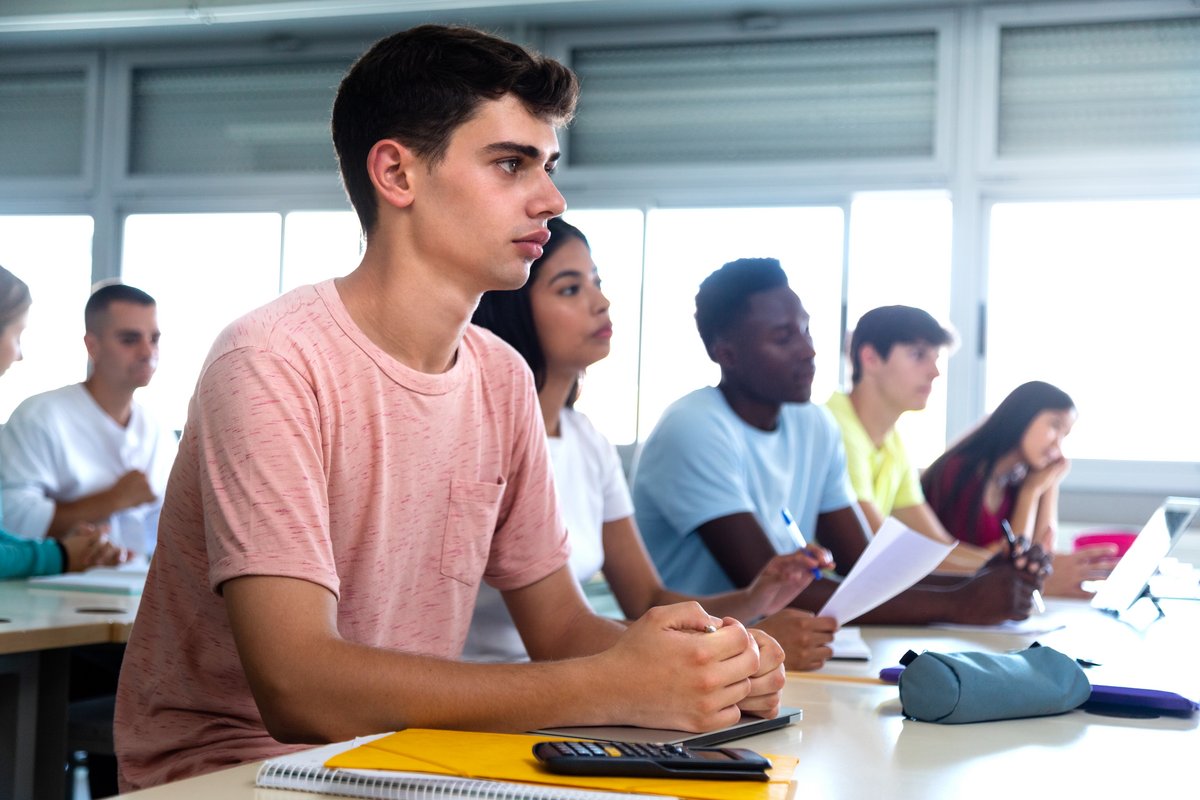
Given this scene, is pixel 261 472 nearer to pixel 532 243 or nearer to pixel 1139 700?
pixel 532 243

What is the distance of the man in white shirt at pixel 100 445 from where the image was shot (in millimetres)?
3332

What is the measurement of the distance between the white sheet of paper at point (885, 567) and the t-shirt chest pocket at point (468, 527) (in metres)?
0.47

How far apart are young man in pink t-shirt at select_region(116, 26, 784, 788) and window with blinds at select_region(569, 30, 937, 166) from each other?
4.31 metres

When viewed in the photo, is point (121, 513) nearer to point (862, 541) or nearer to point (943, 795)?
point (862, 541)

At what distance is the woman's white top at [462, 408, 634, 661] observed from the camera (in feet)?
6.61

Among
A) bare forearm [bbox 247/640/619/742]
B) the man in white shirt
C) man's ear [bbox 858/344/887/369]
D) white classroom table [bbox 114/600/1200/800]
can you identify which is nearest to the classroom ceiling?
man's ear [bbox 858/344/887/369]

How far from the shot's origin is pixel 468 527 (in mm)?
1524

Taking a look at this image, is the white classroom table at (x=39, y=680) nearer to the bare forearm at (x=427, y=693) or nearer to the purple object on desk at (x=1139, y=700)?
the bare forearm at (x=427, y=693)

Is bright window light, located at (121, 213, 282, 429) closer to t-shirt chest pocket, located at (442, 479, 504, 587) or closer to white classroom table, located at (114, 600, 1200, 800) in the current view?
t-shirt chest pocket, located at (442, 479, 504, 587)

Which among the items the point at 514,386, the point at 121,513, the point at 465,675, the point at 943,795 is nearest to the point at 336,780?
the point at 465,675

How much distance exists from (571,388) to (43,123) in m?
5.39

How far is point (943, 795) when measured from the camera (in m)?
0.97

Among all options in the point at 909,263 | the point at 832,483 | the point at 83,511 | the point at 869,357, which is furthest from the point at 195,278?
the point at 832,483

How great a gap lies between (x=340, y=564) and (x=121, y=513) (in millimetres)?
2349
